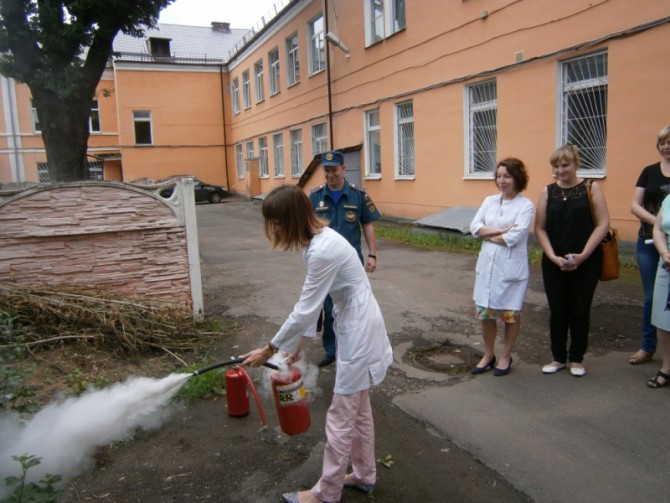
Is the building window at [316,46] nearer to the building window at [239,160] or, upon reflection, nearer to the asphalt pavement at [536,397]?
the building window at [239,160]

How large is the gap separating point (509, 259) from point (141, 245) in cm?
352

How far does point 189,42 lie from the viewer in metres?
35.2

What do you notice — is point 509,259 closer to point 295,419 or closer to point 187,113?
point 295,419

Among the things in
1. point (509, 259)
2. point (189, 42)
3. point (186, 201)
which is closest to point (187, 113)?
point (189, 42)

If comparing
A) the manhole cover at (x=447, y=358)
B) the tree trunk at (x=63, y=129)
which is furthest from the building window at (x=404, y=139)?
the manhole cover at (x=447, y=358)

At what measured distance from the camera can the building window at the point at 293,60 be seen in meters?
22.0

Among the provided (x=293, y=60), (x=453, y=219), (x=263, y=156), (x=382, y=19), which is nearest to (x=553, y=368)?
(x=453, y=219)

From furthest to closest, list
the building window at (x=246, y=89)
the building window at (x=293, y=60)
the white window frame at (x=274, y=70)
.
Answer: the building window at (x=246, y=89)
the white window frame at (x=274, y=70)
the building window at (x=293, y=60)

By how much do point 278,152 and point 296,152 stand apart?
263 centimetres

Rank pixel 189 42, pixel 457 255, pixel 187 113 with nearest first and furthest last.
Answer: pixel 457 255, pixel 187 113, pixel 189 42

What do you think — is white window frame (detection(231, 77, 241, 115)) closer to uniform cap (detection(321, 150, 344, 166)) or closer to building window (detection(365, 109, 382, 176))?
building window (detection(365, 109, 382, 176))

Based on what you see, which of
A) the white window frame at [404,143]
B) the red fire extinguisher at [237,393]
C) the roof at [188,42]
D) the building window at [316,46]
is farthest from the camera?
the roof at [188,42]

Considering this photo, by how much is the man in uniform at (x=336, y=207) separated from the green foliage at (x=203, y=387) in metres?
0.90

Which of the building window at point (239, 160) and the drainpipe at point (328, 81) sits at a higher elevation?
the drainpipe at point (328, 81)
